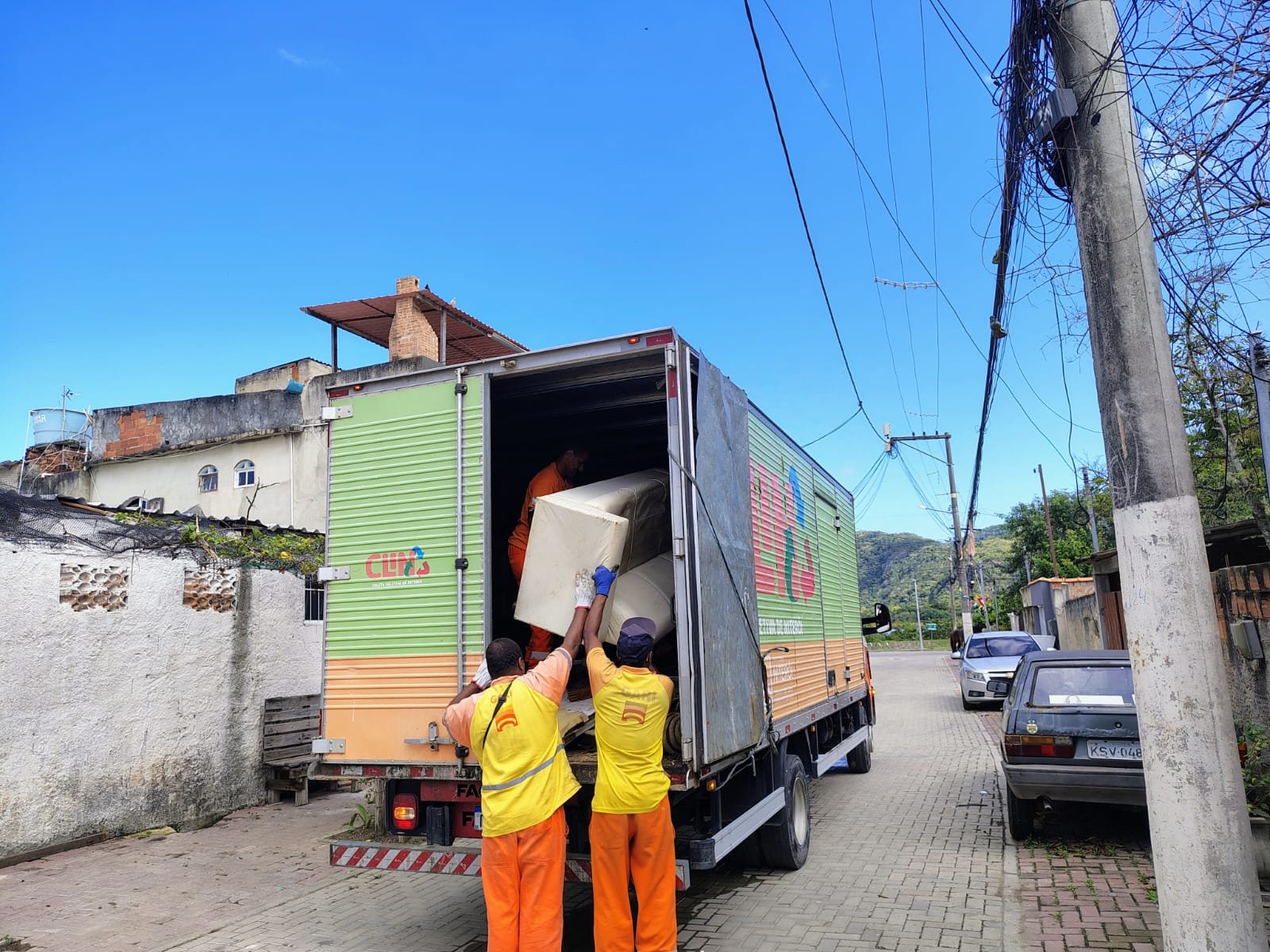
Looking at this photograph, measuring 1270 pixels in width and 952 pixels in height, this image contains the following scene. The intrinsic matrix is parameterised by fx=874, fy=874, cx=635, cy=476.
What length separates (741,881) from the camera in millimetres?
6285

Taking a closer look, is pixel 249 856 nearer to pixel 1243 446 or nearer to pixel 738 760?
pixel 738 760

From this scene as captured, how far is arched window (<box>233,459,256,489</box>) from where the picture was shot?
16.3 m

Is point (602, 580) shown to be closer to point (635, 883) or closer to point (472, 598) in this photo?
point (472, 598)

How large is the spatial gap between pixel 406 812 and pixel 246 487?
42.5 feet

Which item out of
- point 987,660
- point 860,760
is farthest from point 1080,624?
point 860,760

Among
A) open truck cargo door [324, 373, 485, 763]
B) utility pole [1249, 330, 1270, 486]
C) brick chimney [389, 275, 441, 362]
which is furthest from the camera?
brick chimney [389, 275, 441, 362]

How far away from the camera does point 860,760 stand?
1088 centimetres

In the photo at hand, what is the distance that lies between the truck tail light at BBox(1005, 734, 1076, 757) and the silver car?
1048 cm

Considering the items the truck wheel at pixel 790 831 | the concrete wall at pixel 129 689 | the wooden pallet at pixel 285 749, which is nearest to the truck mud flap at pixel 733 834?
the truck wheel at pixel 790 831

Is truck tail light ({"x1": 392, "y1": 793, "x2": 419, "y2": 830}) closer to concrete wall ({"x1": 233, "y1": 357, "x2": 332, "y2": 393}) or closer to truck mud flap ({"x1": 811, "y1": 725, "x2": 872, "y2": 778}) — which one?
truck mud flap ({"x1": 811, "y1": 725, "x2": 872, "y2": 778})

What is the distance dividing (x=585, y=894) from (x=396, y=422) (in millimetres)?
3604

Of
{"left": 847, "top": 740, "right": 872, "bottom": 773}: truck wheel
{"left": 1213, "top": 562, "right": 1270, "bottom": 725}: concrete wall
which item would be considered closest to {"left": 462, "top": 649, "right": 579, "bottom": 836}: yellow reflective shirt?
{"left": 1213, "top": 562, "right": 1270, "bottom": 725}: concrete wall

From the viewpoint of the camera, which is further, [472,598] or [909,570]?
[909,570]

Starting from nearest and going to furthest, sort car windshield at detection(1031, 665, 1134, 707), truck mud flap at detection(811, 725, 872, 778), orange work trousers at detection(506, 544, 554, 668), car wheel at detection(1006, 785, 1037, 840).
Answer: orange work trousers at detection(506, 544, 554, 668), car windshield at detection(1031, 665, 1134, 707), car wheel at detection(1006, 785, 1037, 840), truck mud flap at detection(811, 725, 872, 778)
